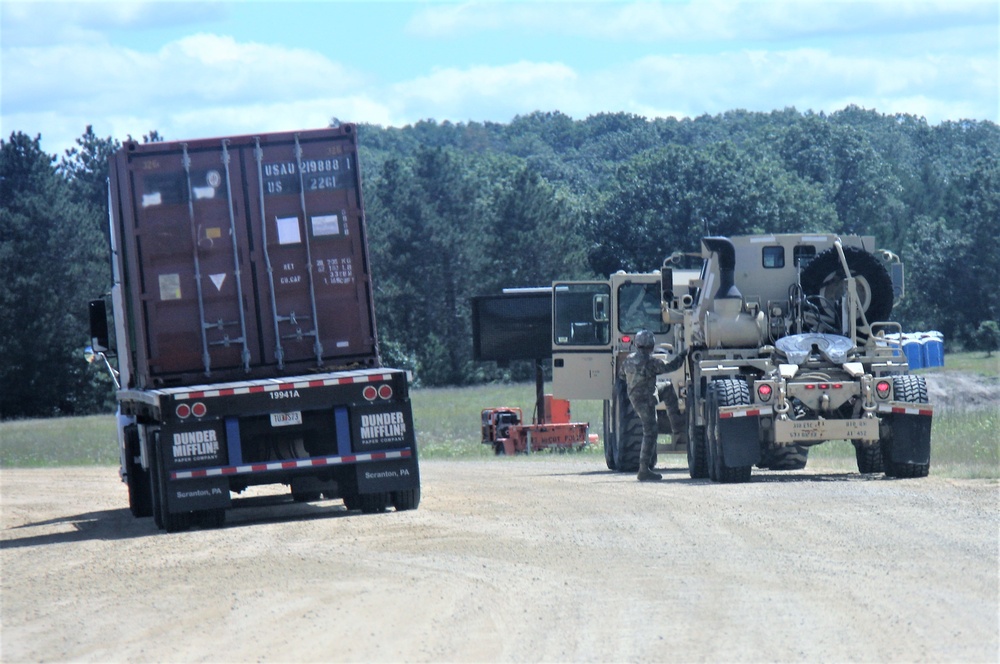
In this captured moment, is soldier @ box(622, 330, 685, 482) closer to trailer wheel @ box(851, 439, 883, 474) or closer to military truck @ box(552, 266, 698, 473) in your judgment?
military truck @ box(552, 266, 698, 473)

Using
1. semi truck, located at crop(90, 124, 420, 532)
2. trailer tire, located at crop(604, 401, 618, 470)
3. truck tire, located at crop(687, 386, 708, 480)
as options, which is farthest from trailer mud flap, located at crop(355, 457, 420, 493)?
trailer tire, located at crop(604, 401, 618, 470)

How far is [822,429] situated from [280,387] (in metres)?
6.39

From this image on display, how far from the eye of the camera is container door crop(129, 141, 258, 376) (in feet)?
52.3

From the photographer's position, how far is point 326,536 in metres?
14.4

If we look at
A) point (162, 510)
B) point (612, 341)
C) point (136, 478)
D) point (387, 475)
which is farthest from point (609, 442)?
point (162, 510)

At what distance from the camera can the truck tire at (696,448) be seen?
20.0m

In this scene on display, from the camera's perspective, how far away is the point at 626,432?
22.8 metres

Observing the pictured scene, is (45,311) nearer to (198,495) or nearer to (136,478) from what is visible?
(136,478)

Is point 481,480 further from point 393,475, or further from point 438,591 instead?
point 438,591

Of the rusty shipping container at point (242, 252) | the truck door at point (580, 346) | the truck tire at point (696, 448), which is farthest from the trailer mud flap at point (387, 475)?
the truck door at point (580, 346)

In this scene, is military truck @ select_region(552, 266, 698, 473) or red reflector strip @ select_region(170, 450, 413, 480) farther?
military truck @ select_region(552, 266, 698, 473)

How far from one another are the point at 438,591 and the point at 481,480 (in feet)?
35.9

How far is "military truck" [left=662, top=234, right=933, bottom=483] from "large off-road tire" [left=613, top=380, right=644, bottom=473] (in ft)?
4.87

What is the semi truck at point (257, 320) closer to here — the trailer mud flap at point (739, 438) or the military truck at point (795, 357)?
the trailer mud flap at point (739, 438)
